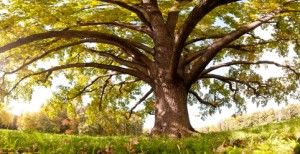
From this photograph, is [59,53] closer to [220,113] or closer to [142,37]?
[142,37]

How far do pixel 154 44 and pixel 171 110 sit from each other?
9.60 feet

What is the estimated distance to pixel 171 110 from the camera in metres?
15.1

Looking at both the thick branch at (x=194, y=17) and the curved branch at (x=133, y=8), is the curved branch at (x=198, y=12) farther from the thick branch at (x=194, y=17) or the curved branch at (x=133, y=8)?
the curved branch at (x=133, y=8)

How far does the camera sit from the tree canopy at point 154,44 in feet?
47.2

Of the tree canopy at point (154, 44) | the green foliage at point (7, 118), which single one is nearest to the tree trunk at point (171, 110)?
the tree canopy at point (154, 44)

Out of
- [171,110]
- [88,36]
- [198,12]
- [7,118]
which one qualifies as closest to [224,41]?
[198,12]

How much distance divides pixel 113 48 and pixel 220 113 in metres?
8.53

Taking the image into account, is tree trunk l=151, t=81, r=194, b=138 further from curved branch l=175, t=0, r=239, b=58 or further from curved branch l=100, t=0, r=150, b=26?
curved branch l=100, t=0, r=150, b=26

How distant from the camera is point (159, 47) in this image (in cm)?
Answer: 1599

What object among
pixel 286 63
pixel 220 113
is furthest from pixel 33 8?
pixel 220 113

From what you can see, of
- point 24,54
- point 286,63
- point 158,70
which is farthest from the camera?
point 286,63

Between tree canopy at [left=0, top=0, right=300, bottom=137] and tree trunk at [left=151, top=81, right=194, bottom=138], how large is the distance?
0.12 ft

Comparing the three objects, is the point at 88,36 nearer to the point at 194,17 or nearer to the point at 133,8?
the point at 133,8

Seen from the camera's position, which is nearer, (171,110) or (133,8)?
(171,110)
